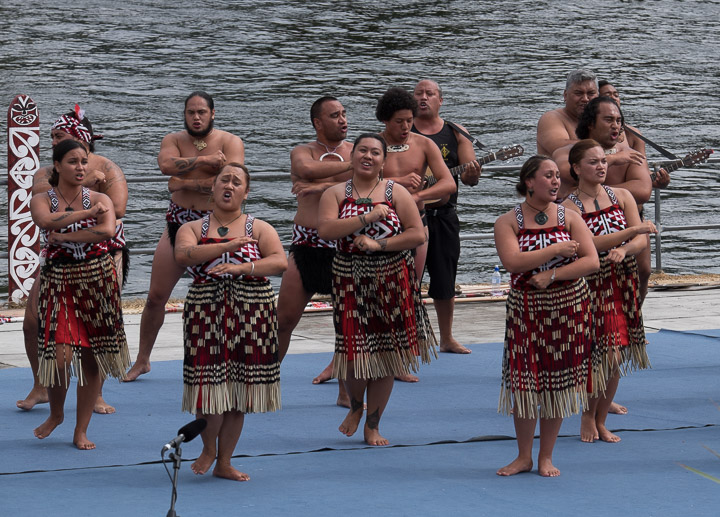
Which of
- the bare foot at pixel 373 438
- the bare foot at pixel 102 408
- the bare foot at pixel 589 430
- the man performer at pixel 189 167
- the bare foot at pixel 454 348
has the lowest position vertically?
the bare foot at pixel 454 348

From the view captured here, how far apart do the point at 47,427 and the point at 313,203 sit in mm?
1646

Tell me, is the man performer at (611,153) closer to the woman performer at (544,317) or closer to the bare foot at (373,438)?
the woman performer at (544,317)

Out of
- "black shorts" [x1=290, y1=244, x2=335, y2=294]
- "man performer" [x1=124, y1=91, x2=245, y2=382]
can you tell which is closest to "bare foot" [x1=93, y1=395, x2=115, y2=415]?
"man performer" [x1=124, y1=91, x2=245, y2=382]

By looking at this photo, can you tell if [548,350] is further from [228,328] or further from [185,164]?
[185,164]

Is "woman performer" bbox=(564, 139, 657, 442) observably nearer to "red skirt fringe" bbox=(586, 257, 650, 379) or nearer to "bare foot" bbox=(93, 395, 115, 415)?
"red skirt fringe" bbox=(586, 257, 650, 379)

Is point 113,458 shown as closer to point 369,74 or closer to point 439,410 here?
point 439,410

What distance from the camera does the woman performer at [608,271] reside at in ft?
15.4

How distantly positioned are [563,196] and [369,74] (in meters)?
26.6

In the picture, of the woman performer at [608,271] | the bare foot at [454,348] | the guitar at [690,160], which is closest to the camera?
the woman performer at [608,271]

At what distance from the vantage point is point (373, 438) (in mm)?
4832

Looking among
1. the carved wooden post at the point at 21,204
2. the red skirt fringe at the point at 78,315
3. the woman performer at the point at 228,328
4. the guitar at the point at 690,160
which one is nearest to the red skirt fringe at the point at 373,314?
the woman performer at the point at 228,328

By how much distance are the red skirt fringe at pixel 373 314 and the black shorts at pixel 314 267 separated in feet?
2.62

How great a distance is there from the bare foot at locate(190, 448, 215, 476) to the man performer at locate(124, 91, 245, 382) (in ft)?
6.04

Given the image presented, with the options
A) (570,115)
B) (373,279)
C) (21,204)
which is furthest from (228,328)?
(21,204)
